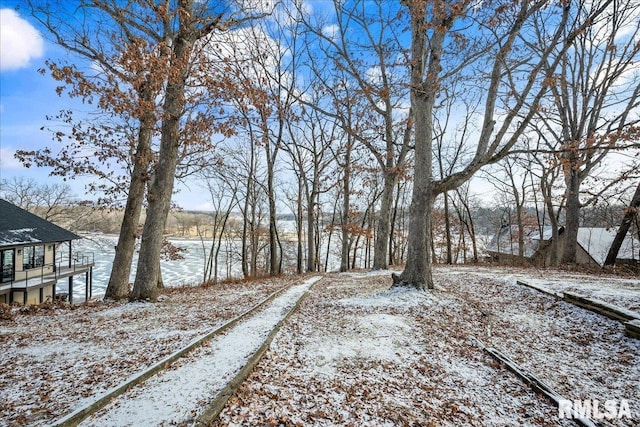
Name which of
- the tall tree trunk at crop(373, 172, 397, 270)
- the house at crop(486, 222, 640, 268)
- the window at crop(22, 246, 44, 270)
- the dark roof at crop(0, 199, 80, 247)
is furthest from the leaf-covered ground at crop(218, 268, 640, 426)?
the window at crop(22, 246, 44, 270)

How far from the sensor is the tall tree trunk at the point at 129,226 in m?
9.54

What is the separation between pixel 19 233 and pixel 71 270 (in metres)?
5.47

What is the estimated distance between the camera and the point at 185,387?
3.35 meters

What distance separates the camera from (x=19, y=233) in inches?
687

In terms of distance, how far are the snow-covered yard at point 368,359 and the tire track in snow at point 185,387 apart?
227 millimetres

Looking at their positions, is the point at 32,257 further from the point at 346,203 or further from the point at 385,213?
the point at 385,213

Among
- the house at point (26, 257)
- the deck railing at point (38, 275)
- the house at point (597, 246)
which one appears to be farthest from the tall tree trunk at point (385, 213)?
the house at point (597, 246)

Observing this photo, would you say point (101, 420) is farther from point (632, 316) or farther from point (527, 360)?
point (632, 316)

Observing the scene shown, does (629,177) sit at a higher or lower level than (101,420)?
higher

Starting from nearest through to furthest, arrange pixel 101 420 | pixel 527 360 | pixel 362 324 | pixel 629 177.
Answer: pixel 101 420
pixel 527 360
pixel 362 324
pixel 629 177

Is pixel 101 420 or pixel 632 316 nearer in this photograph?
pixel 101 420

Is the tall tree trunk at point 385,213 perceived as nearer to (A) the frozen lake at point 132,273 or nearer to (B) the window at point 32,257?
(A) the frozen lake at point 132,273

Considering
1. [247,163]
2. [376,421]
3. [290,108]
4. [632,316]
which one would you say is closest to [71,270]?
[247,163]

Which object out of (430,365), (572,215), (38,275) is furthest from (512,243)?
(38,275)
